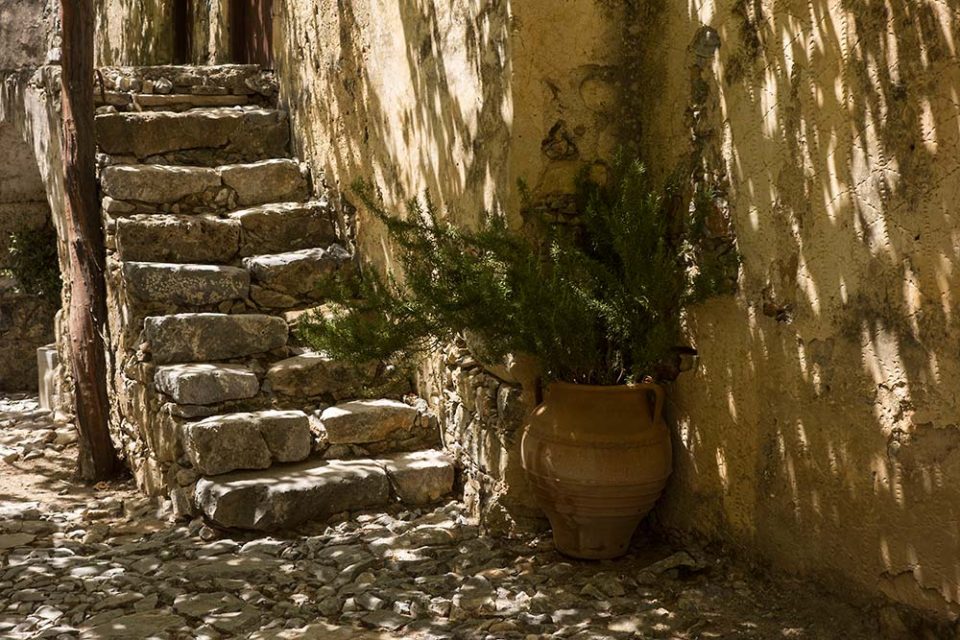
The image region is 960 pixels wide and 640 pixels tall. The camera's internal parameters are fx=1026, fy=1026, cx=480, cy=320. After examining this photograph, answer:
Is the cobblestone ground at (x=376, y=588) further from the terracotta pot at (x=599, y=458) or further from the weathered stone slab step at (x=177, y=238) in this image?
the weathered stone slab step at (x=177, y=238)

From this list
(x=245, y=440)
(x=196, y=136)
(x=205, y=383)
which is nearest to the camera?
(x=245, y=440)

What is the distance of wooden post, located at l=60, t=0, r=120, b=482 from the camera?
18.7 feet

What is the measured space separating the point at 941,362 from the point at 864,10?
3.37ft

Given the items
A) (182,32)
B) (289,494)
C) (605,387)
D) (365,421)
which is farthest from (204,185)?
(182,32)

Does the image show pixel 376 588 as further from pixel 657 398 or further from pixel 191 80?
pixel 191 80

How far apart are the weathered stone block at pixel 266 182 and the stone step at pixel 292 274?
1.99 ft

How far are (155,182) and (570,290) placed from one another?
3280mm

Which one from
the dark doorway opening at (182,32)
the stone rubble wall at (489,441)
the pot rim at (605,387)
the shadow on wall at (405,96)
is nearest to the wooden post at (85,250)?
the shadow on wall at (405,96)

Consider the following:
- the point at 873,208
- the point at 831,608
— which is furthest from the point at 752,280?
the point at 831,608

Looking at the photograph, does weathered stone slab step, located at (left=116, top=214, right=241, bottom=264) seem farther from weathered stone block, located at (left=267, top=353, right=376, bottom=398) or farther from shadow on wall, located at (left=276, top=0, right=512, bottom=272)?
weathered stone block, located at (left=267, top=353, right=376, bottom=398)

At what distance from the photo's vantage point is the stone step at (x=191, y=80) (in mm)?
6750

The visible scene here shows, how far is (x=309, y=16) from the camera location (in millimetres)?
6133

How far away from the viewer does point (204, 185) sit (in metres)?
6.03

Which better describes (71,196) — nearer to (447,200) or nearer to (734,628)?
(447,200)
